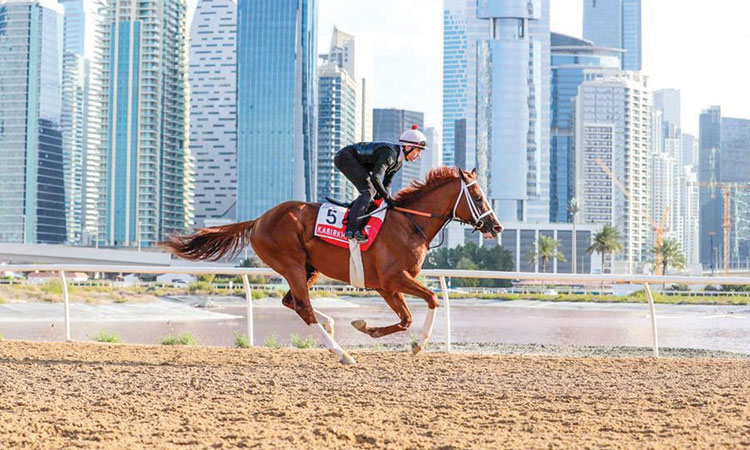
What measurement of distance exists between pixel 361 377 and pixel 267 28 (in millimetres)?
172105

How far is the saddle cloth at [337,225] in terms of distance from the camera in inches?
394

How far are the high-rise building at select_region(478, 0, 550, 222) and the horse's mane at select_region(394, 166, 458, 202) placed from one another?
173840 mm

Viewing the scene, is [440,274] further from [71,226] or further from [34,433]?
[71,226]

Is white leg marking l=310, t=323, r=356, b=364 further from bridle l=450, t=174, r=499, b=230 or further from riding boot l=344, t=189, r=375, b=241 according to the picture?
bridle l=450, t=174, r=499, b=230

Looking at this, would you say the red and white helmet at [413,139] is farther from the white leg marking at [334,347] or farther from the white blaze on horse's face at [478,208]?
the white leg marking at [334,347]

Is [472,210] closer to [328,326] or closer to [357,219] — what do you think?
[357,219]

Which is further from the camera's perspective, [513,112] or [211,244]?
[513,112]

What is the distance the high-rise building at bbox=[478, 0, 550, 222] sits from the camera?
609ft

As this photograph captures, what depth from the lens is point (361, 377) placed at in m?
9.20

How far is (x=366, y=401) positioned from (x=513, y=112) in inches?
7311

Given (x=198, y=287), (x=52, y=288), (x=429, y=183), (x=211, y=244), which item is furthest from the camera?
(x=198, y=287)

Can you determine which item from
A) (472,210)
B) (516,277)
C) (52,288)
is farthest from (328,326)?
(52,288)

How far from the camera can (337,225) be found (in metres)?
10.1

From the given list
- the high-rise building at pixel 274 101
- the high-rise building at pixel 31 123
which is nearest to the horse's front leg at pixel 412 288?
the high-rise building at pixel 274 101
